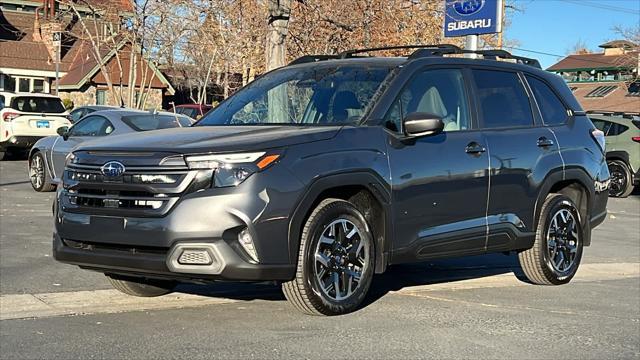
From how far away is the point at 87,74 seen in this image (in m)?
45.3

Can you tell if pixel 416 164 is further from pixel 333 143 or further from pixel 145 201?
pixel 145 201

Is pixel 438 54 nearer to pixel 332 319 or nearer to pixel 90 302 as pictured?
pixel 332 319

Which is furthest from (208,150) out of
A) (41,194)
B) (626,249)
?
(41,194)

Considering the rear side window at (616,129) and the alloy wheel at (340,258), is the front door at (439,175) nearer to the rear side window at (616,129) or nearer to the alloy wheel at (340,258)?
the alloy wheel at (340,258)

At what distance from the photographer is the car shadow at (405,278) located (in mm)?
6816

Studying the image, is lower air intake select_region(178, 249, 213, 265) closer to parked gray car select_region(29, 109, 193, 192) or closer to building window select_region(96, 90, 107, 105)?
parked gray car select_region(29, 109, 193, 192)

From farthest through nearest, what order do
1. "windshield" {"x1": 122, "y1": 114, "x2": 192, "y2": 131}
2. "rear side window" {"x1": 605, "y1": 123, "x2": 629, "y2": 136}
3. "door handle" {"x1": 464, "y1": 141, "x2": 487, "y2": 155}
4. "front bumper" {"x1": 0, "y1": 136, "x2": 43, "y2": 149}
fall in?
"front bumper" {"x1": 0, "y1": 136, "x2": 43, "y2": 149} < "rear side window" {"x1": 605, "y1": 123, "x2": 629, "y2": 136} < "windshield" {"x1": 122, "y1": 114, "x2": 192, "y2": 131} < "door handle" {"x1": 464, "y1": 141, "x2": 487, "y2": 155}

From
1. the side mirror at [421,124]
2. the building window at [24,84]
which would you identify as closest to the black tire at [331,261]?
the side mirror at [421,124]

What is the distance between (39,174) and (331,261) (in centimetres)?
1074

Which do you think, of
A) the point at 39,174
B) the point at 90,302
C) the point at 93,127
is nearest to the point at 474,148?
the point at 90,302

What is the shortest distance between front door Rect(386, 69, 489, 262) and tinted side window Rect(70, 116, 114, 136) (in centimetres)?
769

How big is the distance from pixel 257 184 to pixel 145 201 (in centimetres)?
73

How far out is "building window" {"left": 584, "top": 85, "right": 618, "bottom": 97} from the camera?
61.2 meters

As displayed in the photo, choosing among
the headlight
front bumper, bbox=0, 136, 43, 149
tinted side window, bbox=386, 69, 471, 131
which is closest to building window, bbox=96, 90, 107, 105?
front bumper, bbox=0, 136, 43, 149
